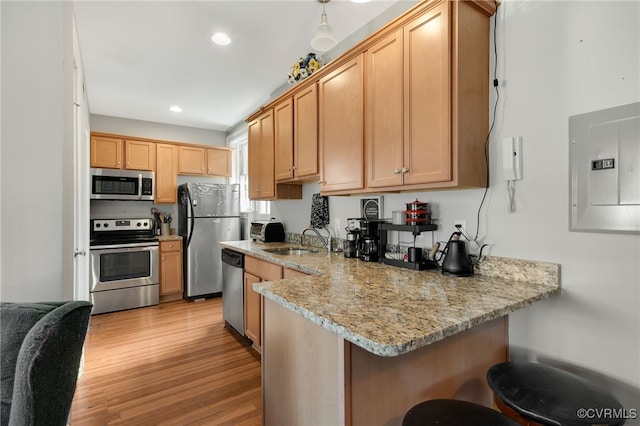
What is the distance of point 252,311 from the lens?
2812mm

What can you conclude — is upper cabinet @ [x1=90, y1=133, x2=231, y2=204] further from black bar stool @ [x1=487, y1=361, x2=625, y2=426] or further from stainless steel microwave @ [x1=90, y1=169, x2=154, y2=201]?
black bar stool @ [x1=487, y1=361, x2=625, y2=426]

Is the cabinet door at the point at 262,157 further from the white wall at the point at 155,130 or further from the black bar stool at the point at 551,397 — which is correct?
the black bar stool at the point at 551,397

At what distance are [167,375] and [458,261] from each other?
7.50ft

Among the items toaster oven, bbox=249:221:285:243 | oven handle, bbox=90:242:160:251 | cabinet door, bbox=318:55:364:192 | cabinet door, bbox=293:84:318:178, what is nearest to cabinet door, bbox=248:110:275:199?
toaster oven, bbox=249:221:285:243

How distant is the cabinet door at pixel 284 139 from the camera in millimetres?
2902

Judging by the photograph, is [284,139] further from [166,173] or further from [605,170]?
[166,173]

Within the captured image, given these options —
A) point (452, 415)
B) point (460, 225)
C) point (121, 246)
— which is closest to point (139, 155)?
point (121, 246)

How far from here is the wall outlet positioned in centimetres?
185

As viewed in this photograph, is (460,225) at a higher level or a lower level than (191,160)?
lower

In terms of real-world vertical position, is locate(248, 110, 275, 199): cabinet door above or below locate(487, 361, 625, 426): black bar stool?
above

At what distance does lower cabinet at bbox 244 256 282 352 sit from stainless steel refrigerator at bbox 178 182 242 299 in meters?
1.84

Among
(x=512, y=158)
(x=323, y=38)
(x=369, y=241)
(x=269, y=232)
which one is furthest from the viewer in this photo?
(x=269, y=232)

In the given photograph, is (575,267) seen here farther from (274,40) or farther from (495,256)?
(274,40)

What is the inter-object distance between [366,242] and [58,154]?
1.82m
